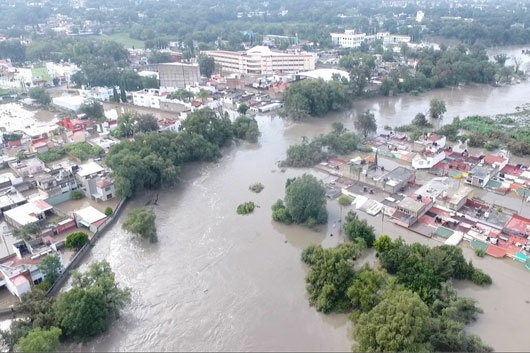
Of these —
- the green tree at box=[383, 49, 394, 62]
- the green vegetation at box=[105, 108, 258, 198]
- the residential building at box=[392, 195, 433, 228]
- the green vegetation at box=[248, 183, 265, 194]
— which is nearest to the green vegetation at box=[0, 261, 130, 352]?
the green vegetation at box=[105, 108, 258, 198]

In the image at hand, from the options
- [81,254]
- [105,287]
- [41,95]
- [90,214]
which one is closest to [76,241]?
[81,254]

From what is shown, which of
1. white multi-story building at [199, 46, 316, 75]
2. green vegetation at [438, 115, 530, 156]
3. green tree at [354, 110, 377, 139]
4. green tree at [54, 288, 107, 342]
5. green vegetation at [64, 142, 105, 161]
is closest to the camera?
green tree at [54, 288, 107, 342]

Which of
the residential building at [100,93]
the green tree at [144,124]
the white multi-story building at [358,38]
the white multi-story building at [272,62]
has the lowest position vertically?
the green tree at [144,124]

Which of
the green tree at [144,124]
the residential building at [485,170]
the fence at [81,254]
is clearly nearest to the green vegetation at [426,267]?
the residential building at [485,170]

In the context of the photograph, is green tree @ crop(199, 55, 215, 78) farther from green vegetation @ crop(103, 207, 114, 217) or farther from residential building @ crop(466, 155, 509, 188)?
residential building @ crop(466, 155, 509, 188)

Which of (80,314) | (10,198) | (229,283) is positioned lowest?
(229,283)

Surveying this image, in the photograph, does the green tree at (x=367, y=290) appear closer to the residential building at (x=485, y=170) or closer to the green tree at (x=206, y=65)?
the residential building at (x=485, y=170)

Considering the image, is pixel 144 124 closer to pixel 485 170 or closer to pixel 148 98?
pixel 148 98
